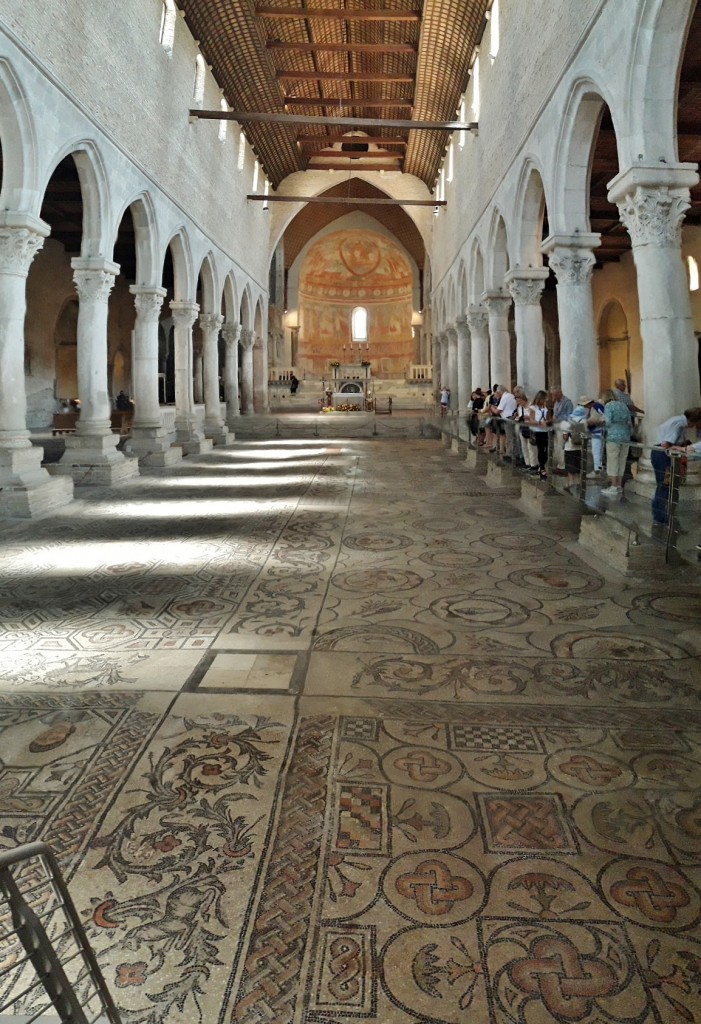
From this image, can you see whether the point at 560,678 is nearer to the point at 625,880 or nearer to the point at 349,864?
the point at 625,880

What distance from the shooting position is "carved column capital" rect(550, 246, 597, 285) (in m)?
10.9

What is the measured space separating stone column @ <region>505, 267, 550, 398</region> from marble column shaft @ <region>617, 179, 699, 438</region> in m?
5.87

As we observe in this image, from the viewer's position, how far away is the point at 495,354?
57.6ft

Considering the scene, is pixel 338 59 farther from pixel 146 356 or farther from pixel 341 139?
pixel 146 356

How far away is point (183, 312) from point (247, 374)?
10.1 meters

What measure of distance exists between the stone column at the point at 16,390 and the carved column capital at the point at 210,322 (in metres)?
12.2

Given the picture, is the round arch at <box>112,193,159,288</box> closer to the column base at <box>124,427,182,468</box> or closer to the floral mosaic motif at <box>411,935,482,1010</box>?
the column base at <box>124,427,182,468</box>

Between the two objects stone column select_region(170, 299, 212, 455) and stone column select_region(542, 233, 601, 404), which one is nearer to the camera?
stone column select_region(542, 233, 601, 404)

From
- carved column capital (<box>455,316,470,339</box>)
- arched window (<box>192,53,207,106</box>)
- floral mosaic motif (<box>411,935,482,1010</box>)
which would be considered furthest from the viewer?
carved column capital (<box>455,316,470,339</box>)

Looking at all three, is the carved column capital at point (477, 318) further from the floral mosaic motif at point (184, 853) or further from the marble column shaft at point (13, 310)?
the floral mosaic motif at point (184, 853)

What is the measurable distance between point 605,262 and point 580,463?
64.7ft

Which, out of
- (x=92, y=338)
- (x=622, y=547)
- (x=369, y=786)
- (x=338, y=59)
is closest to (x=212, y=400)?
(x=92, y=338)

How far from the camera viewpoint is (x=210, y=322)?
71.9 ft

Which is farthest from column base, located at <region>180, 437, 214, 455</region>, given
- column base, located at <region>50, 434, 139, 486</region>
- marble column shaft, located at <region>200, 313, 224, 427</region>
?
column base, located at <region>50, 434, 139, 486</region>
